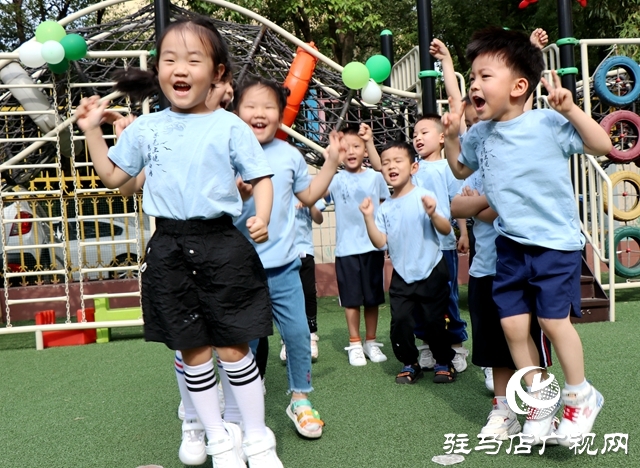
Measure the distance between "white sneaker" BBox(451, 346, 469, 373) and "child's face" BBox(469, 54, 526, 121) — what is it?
201 centimetres

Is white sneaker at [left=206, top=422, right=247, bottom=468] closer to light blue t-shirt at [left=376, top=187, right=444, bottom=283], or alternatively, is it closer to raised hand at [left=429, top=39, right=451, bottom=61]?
light blue t-shirt at [left=376, top=187, right=444, bottom=283]

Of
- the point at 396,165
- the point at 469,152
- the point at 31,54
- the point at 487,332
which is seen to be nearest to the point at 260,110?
the point at 469,152

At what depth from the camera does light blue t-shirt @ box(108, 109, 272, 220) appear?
2490 mm

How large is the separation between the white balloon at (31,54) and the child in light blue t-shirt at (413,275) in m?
3.35

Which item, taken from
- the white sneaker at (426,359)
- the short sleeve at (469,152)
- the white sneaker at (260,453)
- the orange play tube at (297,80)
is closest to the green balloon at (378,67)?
→ the orange play tube at (297,80)

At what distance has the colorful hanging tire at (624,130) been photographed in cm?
694

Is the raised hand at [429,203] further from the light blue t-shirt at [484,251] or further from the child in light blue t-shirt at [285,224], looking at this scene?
the child in light blue t-shirt at [285,224]

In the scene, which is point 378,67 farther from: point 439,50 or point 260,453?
point 260,453

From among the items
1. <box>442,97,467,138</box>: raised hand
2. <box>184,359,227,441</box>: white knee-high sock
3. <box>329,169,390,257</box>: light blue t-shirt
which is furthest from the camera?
<box>329,169,390,257</box>: light blue t-shirt

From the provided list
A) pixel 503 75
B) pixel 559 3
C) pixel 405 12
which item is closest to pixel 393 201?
pixel 503 75

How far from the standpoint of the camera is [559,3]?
672 centimetres

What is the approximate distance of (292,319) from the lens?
323 cm

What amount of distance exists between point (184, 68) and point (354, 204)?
2.71 m

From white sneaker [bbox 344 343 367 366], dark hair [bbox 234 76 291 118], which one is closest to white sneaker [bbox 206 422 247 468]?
dark hair [bbox 234 76 291 118]
